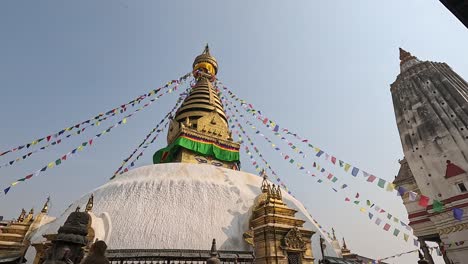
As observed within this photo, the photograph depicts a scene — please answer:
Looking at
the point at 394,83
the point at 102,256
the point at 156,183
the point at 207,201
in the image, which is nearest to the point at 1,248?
the point at 156,183

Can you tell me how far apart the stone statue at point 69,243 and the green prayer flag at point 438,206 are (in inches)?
663

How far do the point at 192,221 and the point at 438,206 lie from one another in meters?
13.4

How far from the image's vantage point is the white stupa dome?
9.11 m

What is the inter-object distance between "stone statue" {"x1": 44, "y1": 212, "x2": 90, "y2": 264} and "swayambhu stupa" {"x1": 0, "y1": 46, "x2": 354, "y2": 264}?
10.9 ft

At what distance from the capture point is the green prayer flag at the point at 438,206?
45.8ft

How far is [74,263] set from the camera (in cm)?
Answer: 382

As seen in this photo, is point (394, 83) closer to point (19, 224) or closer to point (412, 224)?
point (412, 224)

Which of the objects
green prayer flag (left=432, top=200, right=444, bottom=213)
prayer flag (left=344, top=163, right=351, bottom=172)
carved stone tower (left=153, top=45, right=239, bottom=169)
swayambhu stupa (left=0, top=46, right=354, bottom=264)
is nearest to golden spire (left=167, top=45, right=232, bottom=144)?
carved stone tower (left=153, top=45, right=239, bottom=169)

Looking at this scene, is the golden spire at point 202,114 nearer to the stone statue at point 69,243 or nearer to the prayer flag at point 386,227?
the prayer flag at point 386,227

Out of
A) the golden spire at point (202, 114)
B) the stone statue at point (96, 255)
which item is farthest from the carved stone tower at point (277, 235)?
the golden spire at point (202, 114)

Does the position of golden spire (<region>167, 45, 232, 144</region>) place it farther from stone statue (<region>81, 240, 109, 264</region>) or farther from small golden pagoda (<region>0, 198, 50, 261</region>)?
stone statue (<region>81, 240, 109, 264</region>)

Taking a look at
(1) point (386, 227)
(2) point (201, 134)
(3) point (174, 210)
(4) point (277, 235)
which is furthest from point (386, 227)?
(2) point (201, 134)

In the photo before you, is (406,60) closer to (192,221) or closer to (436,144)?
(436,144)

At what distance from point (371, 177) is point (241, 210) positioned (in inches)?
226
